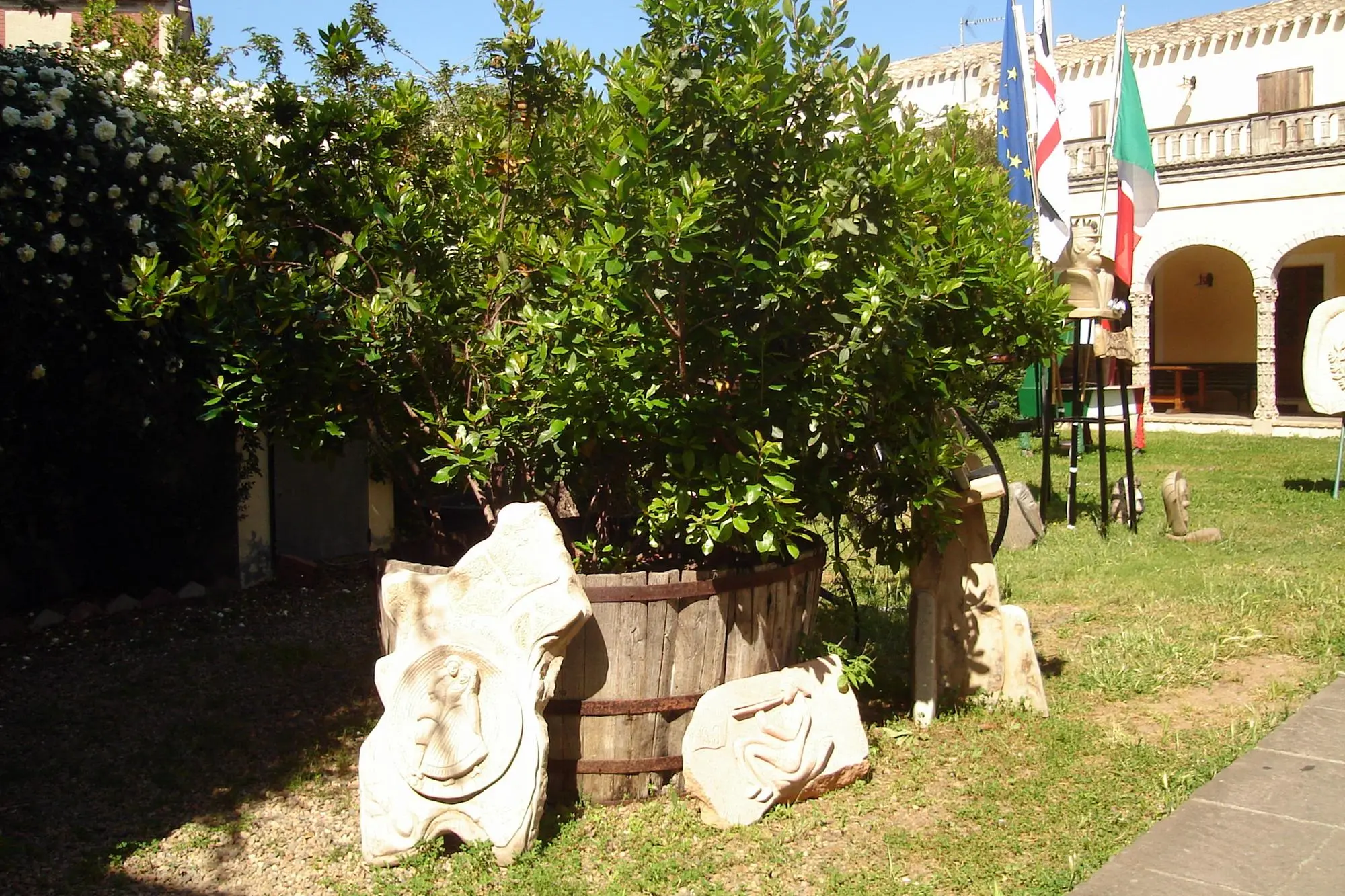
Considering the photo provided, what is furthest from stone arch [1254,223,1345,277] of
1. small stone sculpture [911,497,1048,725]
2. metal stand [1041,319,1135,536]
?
small stone sculpture [911,497,1048,725]

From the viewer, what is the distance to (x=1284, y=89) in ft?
77.0

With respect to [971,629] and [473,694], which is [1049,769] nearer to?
[971,629]

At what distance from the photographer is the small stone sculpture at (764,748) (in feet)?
13.7

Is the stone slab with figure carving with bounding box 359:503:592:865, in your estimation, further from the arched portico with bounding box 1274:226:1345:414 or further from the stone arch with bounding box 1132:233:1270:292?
the arched portico with bounding box 1274:226:1345:414

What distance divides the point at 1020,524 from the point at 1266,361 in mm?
12665

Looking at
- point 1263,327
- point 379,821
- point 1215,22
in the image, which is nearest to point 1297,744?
point 379,821

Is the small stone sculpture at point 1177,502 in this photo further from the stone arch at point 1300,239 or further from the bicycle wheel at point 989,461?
the stone arch at point 1300,239

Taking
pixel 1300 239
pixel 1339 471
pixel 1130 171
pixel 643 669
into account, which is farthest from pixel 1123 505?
pixel 1300 239

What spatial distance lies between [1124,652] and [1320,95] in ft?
70.6

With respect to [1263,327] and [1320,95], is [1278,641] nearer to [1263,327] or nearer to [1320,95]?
[1263,327]

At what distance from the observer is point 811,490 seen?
14.5 ft

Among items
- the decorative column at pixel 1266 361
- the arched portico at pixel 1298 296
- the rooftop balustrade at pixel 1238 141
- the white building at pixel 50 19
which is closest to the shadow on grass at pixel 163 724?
the white building at pixel 50 19

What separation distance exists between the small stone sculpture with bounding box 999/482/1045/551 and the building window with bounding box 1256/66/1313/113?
57.5 ft

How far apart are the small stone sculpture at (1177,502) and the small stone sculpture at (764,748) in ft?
19.4
